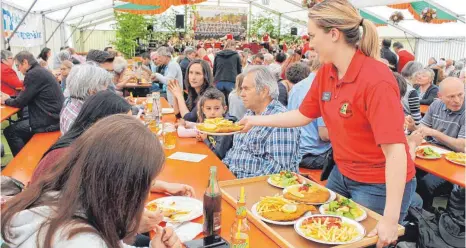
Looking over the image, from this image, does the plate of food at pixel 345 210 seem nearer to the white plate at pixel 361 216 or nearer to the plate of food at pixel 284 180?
the white plate at pixel 361 216

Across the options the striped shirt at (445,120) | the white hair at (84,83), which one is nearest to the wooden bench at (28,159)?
the white hair at (84,83)

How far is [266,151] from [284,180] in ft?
1.54

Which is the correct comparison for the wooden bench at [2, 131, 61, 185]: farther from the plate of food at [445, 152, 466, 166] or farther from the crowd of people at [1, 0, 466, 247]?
the plate of food at [445, 152, 466, 166]

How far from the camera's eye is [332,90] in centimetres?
183

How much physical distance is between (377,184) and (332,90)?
1.53 feet

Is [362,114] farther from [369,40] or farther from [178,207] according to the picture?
[178,207]

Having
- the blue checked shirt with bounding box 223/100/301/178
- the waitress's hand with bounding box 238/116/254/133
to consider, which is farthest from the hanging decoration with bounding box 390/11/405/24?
the waitress's hand with bounding box 238/116/254/133

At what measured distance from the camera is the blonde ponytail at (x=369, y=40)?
1713 millimetres

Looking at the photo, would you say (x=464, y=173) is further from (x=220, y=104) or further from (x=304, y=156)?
(x=220, y=104)

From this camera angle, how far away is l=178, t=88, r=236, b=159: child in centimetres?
311

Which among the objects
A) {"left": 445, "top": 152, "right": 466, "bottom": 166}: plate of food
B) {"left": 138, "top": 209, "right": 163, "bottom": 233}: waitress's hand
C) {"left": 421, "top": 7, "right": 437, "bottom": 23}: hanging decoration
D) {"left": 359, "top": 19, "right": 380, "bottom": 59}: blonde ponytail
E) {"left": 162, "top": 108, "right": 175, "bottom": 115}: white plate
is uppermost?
{"left": 421, "top": 7, "right": 437, "bottom": 23}: hanging decoration

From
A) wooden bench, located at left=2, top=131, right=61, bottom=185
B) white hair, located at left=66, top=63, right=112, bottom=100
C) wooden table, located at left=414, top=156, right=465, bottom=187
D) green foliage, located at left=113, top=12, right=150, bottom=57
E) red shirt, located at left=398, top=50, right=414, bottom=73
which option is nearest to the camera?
wooden table, located at left=414, top=156, right=465, bottom=187

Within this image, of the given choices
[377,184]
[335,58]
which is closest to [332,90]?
[335,58]

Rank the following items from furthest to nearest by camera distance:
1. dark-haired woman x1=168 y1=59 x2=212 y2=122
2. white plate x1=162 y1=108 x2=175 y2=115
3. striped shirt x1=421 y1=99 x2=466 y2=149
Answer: white plate x1=162 y1=108 x2=175 y2=115 < dark-haired woman x1=168 y1=59 x2=212 y2=122 < striped shirt x1=421 y1=99 x2=466 y2=149
